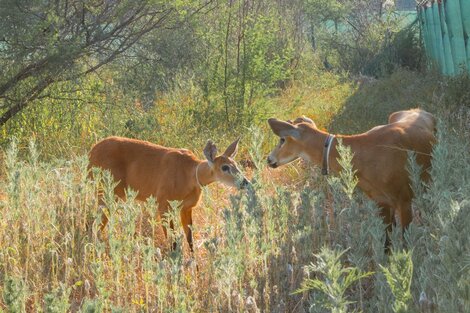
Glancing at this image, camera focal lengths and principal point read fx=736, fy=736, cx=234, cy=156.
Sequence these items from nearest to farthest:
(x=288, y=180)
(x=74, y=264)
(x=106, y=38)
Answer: (x=74, y=264) < (x=288, y=180) < (x=106, y=38)

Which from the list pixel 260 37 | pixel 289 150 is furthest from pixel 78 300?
pixel 260 37

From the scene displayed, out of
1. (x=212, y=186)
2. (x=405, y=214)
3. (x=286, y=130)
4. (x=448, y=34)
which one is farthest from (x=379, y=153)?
(x=448, y=34)

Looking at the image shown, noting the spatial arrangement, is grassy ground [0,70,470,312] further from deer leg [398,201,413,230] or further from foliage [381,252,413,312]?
deer leg [398,201,413,230]

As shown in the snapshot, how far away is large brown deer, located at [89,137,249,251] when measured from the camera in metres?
5.91

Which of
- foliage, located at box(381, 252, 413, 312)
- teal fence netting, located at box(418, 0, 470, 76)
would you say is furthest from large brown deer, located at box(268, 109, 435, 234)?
teal fence netting, located at box(418, 0, 470, 76)

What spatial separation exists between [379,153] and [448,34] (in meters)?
7.61

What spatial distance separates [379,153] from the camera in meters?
5.22

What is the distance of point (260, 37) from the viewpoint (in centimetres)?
1102

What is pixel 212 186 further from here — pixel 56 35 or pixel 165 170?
pixel 56 35

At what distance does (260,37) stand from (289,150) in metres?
5.62

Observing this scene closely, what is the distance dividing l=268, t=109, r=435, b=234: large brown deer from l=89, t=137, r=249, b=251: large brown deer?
0.50m

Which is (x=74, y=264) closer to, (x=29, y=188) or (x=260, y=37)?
(x=29, y=188)

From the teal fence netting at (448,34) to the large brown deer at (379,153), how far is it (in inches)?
181

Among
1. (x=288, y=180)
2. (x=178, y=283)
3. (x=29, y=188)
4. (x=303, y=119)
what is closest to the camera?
(x=178, y=283)
